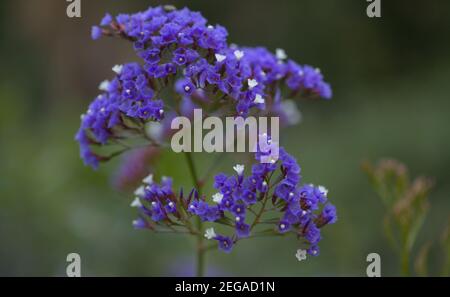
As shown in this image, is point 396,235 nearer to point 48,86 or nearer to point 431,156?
point 431,156

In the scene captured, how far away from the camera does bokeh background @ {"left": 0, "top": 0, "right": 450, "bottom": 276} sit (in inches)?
264

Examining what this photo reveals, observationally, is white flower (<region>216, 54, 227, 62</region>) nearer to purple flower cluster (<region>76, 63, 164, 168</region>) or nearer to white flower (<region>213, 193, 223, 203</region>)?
purple flower cluster (<region>76, 63, 164, 168</region>)

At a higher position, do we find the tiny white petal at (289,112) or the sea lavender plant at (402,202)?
the tiny white petal at (289,112)

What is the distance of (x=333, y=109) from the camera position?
44.5ft

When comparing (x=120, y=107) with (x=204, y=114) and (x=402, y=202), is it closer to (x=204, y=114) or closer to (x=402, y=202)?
(x=204, y=114)

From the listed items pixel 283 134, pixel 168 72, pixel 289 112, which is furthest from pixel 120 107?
pixel 283 134

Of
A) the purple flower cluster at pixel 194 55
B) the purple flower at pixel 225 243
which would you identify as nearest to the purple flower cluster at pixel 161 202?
the purple flower at pixel 225 243

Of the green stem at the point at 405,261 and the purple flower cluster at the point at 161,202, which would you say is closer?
the purple flower cluster at the point at 161,202

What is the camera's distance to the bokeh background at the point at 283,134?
22.0 ft

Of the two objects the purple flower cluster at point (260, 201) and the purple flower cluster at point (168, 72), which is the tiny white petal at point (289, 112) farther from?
the purple flower cluster at point (260, 201)

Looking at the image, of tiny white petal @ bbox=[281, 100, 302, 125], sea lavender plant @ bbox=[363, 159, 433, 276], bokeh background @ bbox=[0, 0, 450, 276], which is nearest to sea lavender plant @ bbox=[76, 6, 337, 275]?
tiny white petal @ bbox=[281, 100, 302, 125]

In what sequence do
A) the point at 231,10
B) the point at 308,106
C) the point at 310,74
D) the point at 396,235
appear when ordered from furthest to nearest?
the point at 231,10, the point at 308,106, the point at 396,235, the point at 310,74

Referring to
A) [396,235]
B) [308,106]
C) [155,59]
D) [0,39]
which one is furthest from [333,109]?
[155,59]

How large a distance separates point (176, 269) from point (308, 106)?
8583 mm
